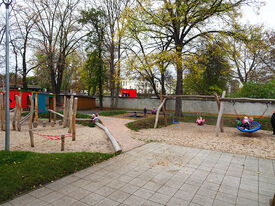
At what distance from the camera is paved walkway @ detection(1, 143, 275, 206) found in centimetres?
363

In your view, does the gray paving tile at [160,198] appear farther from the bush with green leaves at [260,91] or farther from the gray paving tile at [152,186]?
the bush with green leaves at [260,91]

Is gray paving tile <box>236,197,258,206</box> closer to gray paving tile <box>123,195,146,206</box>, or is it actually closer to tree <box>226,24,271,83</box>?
gray paving tile <box>123,195,146,206</box>

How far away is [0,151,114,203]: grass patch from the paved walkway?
0.24 meters

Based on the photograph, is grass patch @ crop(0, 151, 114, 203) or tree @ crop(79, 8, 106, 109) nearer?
grass patch @ crop(0, 151, 114, 203)

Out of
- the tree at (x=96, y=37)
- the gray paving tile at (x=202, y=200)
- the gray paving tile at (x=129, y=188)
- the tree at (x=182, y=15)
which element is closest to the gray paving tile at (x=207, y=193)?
the gray paving tile at (x=202, y=200)

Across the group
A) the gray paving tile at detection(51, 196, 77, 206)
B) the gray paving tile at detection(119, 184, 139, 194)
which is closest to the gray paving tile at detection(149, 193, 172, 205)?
the gray paving tile at detection(119, 184, 139, 194)

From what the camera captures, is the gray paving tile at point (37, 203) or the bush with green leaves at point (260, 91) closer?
the gray paving tile at point (37, 203)

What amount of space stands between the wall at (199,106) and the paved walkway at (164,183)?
15.3 m

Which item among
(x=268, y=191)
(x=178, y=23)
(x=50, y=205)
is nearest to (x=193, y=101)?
(x=178, y=23)

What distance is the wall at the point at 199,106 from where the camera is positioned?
63.4 ft

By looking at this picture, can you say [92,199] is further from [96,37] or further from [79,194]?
[96,37]

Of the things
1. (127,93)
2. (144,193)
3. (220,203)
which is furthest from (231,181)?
(127,93)

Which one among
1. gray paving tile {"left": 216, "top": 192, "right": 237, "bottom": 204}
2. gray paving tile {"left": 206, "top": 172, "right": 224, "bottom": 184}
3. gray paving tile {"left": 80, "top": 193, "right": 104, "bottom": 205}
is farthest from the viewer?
gray paving tile {"left": 206, "top": 172, "right": 224, "bottom": 184}

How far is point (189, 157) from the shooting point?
6.46 meters
